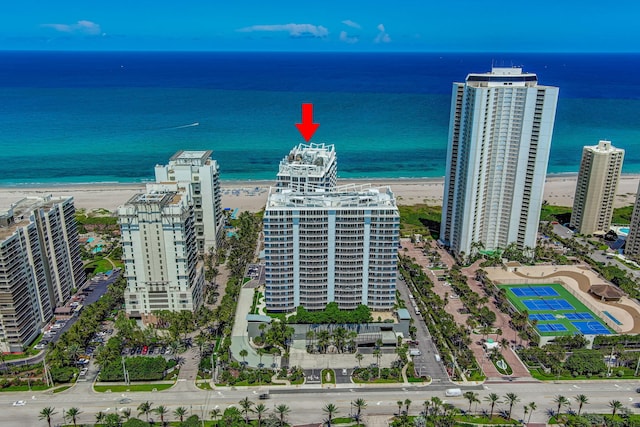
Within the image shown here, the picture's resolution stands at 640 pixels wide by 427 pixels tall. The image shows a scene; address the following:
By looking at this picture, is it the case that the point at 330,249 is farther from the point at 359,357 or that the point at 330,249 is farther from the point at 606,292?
the point at 606,292

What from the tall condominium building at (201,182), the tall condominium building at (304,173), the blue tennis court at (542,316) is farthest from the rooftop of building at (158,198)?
the blue tennis court at (542,316)

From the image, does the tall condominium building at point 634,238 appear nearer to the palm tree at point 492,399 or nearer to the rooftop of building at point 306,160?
the palm tree at point 492,399

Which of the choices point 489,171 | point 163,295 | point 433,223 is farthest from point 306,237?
point 433,223

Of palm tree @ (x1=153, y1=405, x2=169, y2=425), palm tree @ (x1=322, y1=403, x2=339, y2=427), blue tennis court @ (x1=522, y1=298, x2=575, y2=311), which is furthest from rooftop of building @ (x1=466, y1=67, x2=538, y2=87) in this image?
palm tree @ (x1=153, y1=405, x2=169, y2=425)

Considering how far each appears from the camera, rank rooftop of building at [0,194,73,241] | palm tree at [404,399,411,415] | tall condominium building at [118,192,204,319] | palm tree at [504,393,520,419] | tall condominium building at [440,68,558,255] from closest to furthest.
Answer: palm tree at [404,399,411,415] → palm tree at [504,393,520,419] → rooftop of building at [0,194,73,241] → tall condominium building at [118,192,204,319] → tall condominium building at [440,68,558,255]

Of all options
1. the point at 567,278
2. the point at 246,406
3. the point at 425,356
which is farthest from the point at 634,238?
the point at 246,406

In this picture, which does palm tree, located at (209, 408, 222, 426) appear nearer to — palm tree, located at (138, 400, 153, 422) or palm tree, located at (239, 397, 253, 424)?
palm tree, located at (239, 397, 253, 424)

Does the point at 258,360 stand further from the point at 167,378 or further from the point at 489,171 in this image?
the point at 489,171
